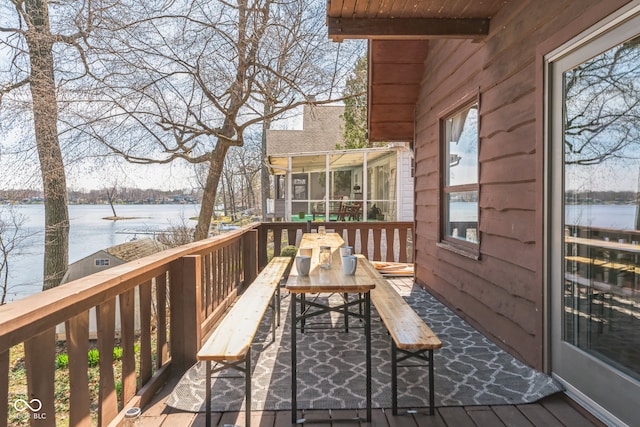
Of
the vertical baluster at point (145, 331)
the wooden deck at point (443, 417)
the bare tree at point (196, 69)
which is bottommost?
the wooden deck at point (443, 417)

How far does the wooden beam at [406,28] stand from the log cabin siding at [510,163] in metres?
0.15

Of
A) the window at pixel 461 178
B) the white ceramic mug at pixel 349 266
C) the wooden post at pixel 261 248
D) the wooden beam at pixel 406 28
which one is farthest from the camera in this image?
the wooden post at pixel 261 248

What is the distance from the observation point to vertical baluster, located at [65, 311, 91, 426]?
170 cm

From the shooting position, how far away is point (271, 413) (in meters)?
2.29

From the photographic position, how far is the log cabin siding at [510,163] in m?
2.56

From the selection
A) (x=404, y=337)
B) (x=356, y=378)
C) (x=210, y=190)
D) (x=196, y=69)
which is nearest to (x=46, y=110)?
(x=196, y=69)

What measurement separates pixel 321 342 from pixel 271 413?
120 cm

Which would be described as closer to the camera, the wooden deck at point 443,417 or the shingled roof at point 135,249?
the wooden deck at point 443,417

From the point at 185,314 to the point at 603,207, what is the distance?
2533 mm

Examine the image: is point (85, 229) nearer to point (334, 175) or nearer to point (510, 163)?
point (334, 175)

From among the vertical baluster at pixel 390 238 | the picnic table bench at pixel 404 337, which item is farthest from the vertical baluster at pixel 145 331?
the vertical baluster at pixel 390 238

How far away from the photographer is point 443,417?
87.2 inches

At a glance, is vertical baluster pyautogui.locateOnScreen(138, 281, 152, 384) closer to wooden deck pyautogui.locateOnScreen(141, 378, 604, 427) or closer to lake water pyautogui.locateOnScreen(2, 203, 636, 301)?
wooden deck pyautogui.locateOnScreen(141, 378, 604, 427)

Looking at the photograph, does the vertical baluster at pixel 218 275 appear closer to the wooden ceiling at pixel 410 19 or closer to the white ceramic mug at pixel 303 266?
the white ceramic mug at pixel 303 266
